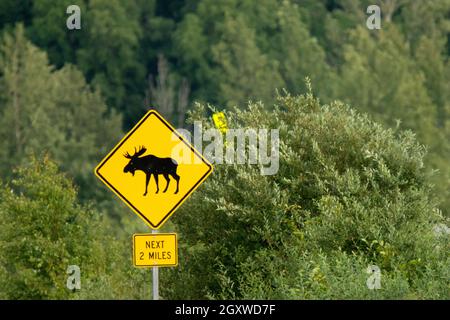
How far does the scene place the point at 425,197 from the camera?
22.5m

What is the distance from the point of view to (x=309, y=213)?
22359 mm

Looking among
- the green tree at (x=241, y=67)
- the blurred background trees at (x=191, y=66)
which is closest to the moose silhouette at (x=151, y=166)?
the blurred background trees at (x=191, y=66)

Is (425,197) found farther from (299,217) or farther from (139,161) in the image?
(139,161)

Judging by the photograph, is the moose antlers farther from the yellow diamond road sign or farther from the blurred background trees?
the blurred background trees

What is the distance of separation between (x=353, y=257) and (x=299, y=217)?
284 cm

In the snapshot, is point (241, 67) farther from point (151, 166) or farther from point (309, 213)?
point (151, 166)

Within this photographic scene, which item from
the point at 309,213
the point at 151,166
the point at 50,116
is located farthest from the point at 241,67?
the point at 151,166

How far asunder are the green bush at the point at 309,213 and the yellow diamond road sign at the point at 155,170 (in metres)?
1.67

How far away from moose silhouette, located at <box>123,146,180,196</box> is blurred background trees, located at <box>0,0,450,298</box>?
1951 inches

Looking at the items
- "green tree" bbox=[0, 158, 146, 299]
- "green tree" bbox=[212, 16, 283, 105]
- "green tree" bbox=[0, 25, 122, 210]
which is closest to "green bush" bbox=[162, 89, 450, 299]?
"green tree" bbox=[0, 158, 146, 299]

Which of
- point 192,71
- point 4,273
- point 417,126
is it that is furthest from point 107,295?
point 192,71

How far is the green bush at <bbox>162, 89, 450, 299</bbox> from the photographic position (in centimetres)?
2088

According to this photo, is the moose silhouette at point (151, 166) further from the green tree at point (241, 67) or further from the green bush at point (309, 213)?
the green tree at point (241, 67)

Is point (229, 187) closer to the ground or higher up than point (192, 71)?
A: closer to the ground
